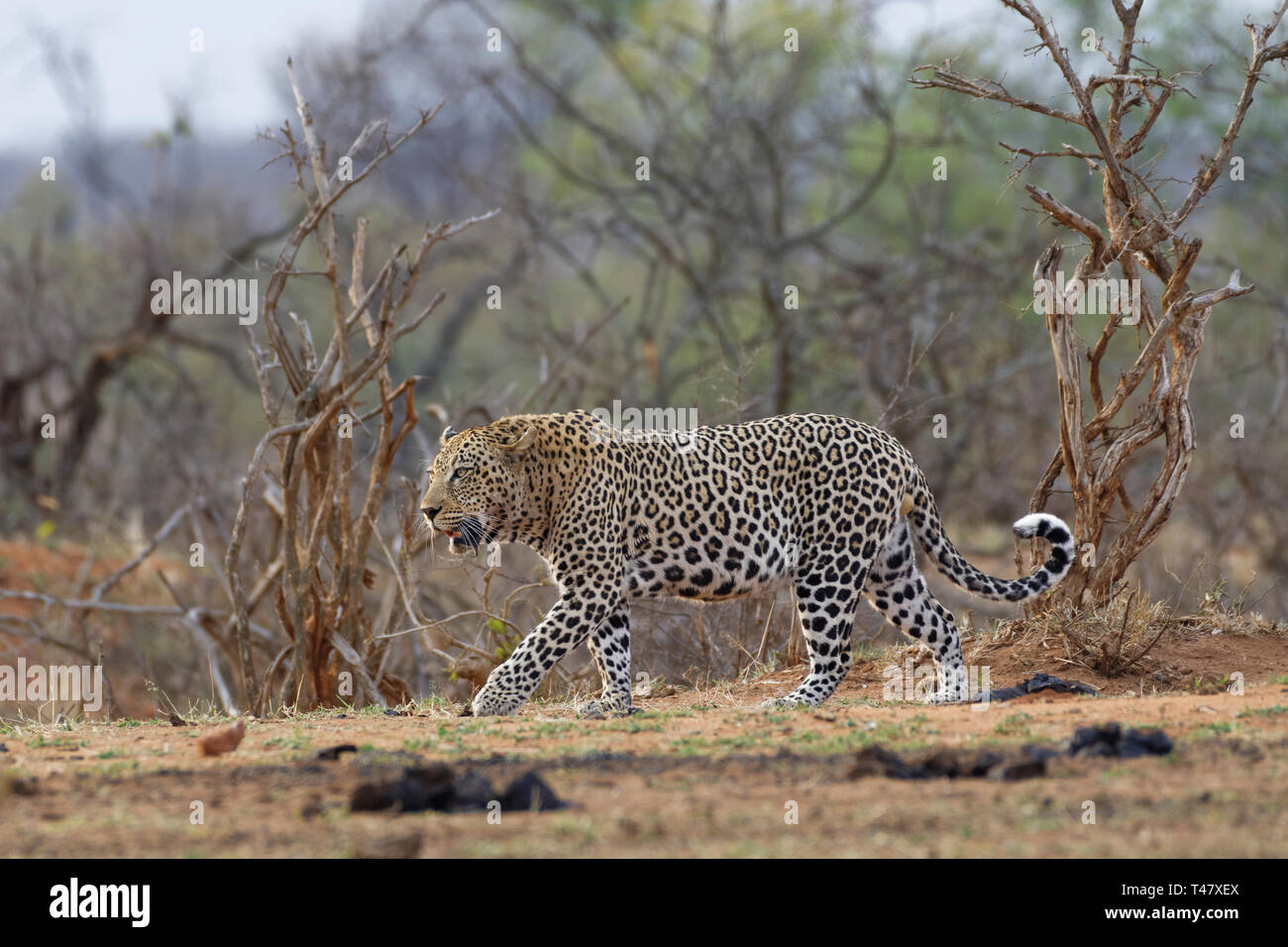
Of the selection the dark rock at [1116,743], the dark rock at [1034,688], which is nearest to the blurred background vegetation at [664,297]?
the dark rock at [1034,688]

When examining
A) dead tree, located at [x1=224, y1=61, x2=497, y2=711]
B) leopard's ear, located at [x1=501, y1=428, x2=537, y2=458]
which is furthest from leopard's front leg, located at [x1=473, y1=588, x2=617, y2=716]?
dead tree, located at [x1=224, y1=61, x2=497, y2=711]

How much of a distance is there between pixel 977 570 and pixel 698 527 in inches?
70.4

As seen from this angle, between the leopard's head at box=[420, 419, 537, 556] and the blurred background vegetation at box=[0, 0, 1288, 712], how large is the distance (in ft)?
6.55

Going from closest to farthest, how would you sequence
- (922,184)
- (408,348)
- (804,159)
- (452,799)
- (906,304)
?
(452,799), (906,304), (804,159), (922,184), (408,348)

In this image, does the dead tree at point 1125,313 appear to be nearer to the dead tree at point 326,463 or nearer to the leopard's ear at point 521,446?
the leopard's ear at point 521,446

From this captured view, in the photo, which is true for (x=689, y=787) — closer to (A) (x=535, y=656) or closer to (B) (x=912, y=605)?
(A) (x=535, y=656)

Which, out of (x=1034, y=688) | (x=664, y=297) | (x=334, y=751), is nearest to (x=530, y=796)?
(x=334, y=751)

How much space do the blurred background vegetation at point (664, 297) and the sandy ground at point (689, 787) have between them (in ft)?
10.1

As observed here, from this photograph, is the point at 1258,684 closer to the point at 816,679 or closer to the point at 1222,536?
the point at 816,679

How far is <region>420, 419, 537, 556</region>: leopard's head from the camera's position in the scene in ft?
26.9

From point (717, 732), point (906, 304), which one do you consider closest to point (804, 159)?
point (906, 304)
